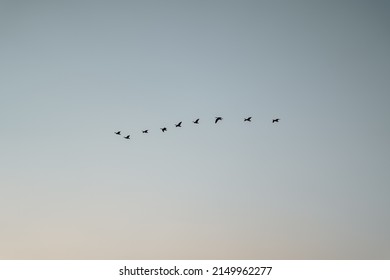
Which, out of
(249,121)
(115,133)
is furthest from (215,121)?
(115,133)

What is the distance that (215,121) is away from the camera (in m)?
92.1

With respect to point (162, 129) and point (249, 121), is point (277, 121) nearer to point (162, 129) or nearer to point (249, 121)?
point (249, 121)
